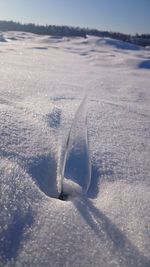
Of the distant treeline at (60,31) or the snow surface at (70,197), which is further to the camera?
the distant treeline at (60,31)

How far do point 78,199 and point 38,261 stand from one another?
210mm

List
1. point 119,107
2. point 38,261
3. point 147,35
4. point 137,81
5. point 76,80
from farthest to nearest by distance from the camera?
1. point 147,35
2. point 137,81
3. point 76,80
4. point 119,107
5. point 38,261

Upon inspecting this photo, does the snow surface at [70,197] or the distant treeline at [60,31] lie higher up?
the distant treeline at [60,31]

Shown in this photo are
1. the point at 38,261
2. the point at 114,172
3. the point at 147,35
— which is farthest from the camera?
the point at 147,35

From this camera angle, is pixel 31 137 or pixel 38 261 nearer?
pixel 38 261

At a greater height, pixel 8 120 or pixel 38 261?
pixel 8 120

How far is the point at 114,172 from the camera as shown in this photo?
0.88m

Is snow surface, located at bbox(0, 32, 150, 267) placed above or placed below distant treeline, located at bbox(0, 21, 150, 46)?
below

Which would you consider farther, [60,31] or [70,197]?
[60,31]

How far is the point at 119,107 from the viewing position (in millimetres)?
1511

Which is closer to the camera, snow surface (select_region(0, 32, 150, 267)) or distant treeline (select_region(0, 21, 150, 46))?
snow surface (select_region(0, 32, 150, 267))

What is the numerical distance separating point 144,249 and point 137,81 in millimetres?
1895

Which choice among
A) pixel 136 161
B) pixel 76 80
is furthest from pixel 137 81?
pixel 136 161

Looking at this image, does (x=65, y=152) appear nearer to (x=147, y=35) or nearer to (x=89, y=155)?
(x=89, y=155)
